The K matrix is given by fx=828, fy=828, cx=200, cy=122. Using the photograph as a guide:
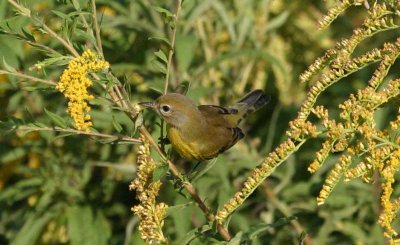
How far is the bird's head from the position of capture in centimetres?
369

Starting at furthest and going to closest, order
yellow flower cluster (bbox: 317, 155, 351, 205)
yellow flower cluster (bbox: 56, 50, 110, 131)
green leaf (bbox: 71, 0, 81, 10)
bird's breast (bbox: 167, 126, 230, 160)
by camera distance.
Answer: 1. bird's breast (bbox: 167, 126, 230, 160)
2. green leaf (bbox: 71, 0, 81, 10)
3. yellow flower cluster (bbox: 56, 50, 110, 131)
4. yellow flower cluster (bbox: 317, 155, 351, 205)

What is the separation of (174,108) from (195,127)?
285 mm

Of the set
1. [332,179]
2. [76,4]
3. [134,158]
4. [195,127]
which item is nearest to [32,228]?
[134,158]

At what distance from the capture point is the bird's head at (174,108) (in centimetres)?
369

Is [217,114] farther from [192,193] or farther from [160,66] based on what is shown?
[192,193]

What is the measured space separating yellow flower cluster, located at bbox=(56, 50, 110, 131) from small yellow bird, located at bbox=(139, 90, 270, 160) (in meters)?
1.09

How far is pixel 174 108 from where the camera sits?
3.79m

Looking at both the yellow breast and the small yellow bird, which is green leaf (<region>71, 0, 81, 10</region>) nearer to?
the small yellow bird

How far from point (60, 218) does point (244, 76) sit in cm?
151

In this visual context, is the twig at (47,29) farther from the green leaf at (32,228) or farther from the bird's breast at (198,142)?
the green leaf at (32,228)

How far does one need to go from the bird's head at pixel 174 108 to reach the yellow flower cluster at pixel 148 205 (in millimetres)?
967

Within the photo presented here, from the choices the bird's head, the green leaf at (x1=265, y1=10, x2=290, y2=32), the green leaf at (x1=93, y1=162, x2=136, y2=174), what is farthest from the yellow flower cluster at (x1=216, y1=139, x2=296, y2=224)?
the green leaf at (x1=265, y1=10, x2=290, y2=32)

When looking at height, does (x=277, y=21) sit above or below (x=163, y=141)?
below

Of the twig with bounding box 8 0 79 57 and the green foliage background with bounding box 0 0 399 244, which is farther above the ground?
the twig with bounding box 8 0 79 57
